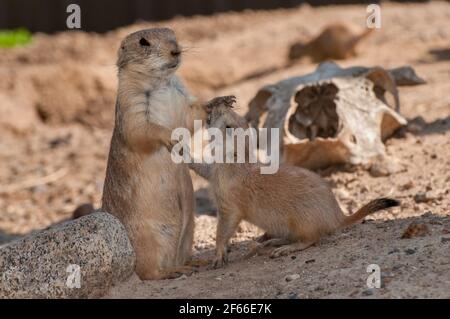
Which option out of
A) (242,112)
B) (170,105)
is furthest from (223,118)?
(242,112)

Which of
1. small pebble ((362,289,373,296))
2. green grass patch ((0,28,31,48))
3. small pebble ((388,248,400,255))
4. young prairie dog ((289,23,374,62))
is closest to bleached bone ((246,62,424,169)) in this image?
small pebble ((388,248,400,255))

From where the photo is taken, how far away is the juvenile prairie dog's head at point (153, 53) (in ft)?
18.7

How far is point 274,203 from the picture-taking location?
5809 mm

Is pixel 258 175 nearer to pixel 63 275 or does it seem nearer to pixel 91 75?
pixel 63 275

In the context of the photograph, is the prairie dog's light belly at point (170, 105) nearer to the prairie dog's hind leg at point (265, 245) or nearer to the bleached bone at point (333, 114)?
the prairie dog's hind leg at point (265, 245)

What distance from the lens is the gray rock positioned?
16.4 feet

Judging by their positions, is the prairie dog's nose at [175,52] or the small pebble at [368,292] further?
the prairie dog's nose at [175,52]

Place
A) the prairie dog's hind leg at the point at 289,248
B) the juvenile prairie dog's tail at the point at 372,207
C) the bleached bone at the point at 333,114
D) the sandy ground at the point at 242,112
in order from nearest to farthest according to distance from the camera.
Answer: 1. the sandy ground at the point at 242,112
2. the juvenile prairie dog's tail at the point at 372,207
3. the prairie dog's hind leg at the point at 289,248
4. the bleached bone at the point at 333,114

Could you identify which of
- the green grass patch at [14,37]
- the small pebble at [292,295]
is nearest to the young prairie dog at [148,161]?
the small pebble at [292,295]

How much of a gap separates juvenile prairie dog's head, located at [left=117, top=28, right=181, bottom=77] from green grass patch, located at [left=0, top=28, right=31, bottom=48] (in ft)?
33.1

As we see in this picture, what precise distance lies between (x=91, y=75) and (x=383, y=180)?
631 cm
